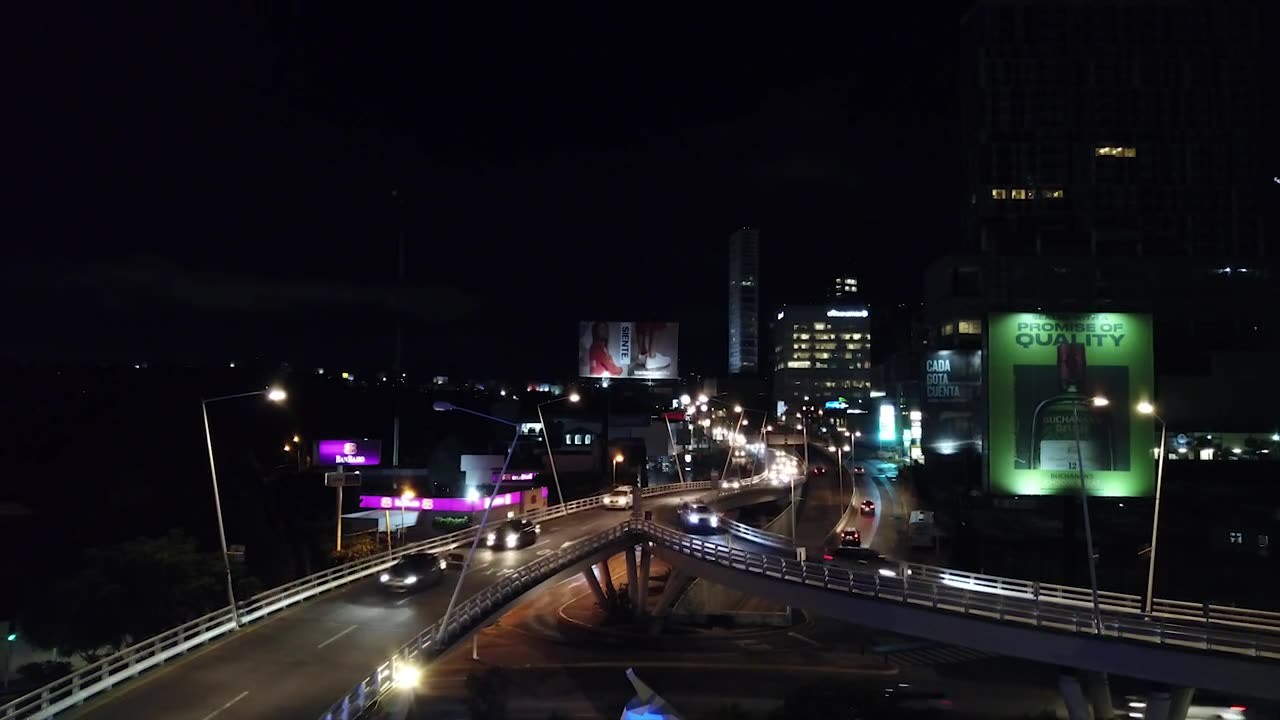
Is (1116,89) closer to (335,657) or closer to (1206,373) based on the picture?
(1206,373)

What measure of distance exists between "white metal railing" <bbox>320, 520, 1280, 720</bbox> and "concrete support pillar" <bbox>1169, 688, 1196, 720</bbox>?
1.83 m

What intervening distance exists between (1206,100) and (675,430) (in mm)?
91911

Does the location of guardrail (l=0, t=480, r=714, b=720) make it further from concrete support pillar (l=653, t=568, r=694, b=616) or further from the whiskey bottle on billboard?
the whiskey bottle on billboard

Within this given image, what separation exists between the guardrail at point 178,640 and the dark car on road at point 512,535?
1727mm

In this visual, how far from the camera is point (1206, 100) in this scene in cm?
13388

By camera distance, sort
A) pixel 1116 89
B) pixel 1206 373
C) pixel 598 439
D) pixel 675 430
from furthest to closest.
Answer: pixel 1116 89, pixel 675 430, pixel 598 439, pixel 1206 373

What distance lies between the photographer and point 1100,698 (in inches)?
1165

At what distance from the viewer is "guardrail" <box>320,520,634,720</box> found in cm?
1971

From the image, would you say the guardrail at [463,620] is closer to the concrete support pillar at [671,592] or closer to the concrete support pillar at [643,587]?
the concrete support pillar at [643,587]

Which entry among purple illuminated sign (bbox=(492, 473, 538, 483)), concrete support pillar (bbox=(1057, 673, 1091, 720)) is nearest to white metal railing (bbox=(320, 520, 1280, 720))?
concrete support pillar (bbox=(1057, 673, 1091, 720))

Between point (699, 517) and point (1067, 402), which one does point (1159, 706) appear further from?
point (1067, 402)

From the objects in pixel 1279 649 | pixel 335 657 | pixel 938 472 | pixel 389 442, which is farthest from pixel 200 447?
pixel 938 472

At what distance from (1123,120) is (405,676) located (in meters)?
145

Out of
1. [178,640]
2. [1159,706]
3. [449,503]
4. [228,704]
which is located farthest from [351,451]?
[1159,706]
